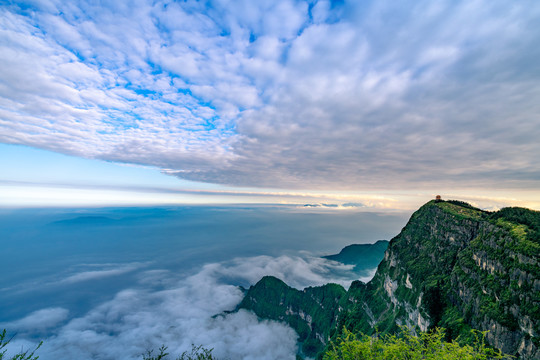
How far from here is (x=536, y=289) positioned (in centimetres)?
3731

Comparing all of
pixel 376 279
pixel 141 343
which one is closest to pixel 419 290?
pixel 376 279

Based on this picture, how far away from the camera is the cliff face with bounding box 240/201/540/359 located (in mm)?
39469

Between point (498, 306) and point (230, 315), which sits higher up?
point (498, 306)

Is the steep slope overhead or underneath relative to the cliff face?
underneath

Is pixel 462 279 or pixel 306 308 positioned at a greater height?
pixel 462 279

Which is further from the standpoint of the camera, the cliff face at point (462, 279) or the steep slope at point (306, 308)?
the steep slope at point (306, 308)

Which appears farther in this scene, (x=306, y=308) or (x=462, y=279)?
(x=306, y=308)

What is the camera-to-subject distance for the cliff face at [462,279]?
39.5m

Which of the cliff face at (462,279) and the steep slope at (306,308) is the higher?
the cliff face at (462,279)

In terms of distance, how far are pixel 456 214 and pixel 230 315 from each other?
196 m

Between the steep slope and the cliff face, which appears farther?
the steep slope

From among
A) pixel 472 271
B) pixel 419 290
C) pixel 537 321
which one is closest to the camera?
pixel 537 321

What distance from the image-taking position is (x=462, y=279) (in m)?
56.4

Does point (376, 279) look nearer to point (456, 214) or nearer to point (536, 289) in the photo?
point (456, 214)
